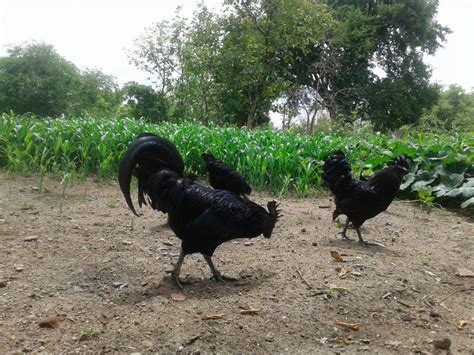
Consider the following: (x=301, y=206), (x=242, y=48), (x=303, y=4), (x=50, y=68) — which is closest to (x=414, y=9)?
(x=303, y=4)

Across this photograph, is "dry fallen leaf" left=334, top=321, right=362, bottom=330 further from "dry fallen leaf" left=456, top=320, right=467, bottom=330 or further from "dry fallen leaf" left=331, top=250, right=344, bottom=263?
"dry fallen leaf" left=331, top=250, right=344, bottom=263

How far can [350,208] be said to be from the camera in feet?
14.5

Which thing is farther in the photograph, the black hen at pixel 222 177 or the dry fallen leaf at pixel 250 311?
the black hen at pixel 222 177

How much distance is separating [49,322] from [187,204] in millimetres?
1179

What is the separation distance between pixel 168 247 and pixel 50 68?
16.4m

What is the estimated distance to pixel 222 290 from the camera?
3168 millimetres

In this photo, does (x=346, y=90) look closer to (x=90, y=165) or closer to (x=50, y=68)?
(x=50, y=68)

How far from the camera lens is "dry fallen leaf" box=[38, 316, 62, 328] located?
2482 millimetres

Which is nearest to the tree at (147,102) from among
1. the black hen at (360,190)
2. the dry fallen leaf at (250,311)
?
the black hen at (360,190)

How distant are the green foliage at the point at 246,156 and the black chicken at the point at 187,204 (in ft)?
11.3

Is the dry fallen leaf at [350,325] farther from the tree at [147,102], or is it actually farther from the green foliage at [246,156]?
the tree at [147,102]

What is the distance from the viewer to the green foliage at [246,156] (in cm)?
662

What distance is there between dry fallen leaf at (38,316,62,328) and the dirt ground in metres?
0.03

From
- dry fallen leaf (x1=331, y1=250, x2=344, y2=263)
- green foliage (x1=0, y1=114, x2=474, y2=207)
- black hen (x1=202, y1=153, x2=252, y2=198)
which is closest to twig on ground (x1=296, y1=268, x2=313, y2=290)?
dry fallen leaf (x1=331, y1=250, x2=344, y2=263)
